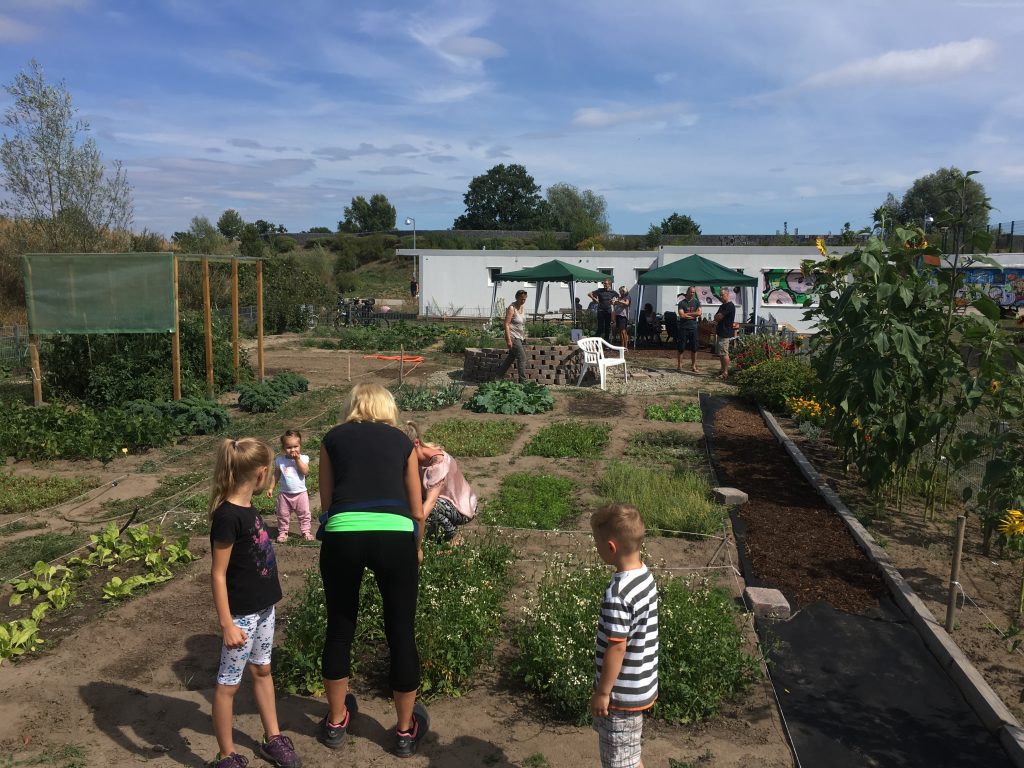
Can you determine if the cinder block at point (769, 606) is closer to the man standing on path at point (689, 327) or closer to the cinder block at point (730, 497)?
the cinder block at point (730, 497)

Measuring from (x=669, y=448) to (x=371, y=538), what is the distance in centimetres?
682

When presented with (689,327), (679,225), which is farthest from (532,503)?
(679,225)

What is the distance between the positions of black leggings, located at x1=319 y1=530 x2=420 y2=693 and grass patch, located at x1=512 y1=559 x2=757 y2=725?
725mm

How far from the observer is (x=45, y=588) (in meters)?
5.07

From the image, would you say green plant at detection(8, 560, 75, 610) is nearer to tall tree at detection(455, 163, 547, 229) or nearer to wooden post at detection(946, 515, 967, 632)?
wooden post at detection(946, 515, 967, 632)

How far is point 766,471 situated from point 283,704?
601cm

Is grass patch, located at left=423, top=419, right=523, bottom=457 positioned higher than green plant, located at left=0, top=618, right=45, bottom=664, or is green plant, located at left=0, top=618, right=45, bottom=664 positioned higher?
grass patch, located at left=423, top=419, right=523, bottom=457

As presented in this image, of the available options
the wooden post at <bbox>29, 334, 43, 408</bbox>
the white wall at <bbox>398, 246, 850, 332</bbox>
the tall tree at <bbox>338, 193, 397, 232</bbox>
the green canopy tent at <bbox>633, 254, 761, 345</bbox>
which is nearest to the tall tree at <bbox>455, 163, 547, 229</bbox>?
the tall tree at <bbox>338, 193, 397, 232</bbox>

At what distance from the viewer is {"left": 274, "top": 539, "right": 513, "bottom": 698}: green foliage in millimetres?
4020

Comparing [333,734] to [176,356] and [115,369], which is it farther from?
[115,369]

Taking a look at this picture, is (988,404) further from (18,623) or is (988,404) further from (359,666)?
(18,623)

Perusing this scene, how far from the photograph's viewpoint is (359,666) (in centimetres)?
425

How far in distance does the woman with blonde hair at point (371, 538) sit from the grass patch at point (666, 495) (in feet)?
11.0

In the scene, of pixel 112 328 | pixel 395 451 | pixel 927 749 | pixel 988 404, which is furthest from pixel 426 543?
pixel 112 328
